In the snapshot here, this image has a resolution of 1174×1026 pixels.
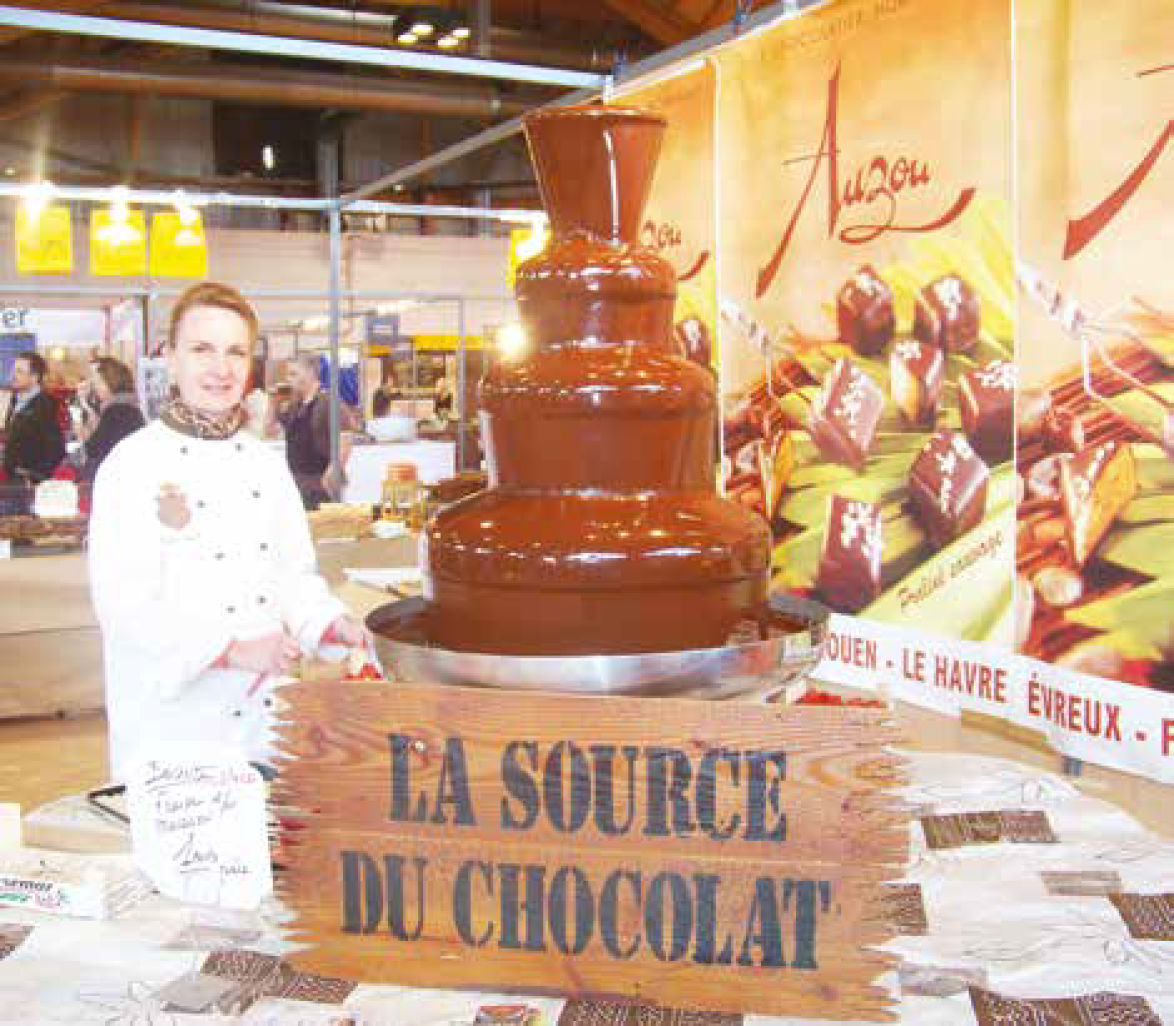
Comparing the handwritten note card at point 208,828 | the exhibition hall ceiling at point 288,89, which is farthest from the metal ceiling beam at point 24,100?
the handwritten note card at point 208,828

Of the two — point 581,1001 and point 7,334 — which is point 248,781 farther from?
point 7,334

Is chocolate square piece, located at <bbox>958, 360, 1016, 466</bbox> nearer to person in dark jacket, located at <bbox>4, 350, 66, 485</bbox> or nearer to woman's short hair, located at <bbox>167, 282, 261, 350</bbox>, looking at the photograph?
woman's short hair, located at <bbox>167, 282, 261, 350</bbox>

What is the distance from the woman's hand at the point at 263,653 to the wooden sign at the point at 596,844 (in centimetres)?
86

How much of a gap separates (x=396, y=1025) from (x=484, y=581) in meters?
0.31

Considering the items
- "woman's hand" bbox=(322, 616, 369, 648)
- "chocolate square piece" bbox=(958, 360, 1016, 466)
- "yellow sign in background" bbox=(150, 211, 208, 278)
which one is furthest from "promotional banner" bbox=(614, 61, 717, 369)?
"yellow sign in background" bbox=(150, 211, 208, 278)

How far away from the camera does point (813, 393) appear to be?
299cm

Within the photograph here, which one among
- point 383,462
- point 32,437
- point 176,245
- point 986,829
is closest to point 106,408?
point 32,437

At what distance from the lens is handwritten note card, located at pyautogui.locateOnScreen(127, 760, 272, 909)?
1.14m

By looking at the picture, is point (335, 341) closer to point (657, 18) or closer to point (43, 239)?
point (43, 239)

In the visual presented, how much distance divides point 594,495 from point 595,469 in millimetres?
20

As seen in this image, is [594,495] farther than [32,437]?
No

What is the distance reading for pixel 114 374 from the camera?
594cm

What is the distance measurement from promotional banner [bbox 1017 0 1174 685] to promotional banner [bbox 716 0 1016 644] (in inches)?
2.8

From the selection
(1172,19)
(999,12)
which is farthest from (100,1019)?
(999,12)
